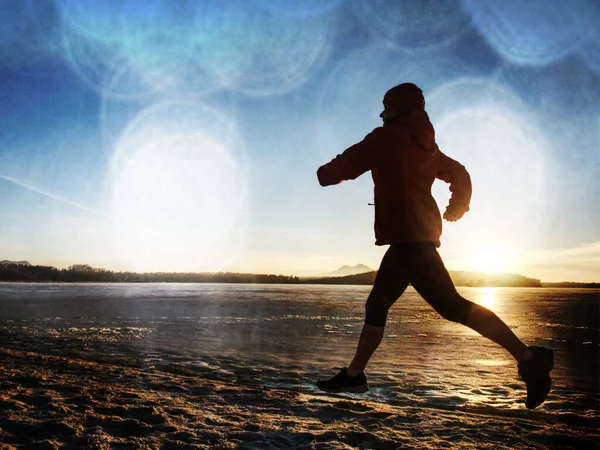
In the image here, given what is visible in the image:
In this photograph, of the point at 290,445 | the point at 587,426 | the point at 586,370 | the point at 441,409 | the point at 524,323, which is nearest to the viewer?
the point at 290,445

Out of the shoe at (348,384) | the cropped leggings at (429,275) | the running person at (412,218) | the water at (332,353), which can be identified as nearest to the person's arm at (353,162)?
the running person at (412,218)

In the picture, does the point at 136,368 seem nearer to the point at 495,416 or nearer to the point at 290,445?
the point at 290,445

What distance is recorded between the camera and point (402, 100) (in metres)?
3.12

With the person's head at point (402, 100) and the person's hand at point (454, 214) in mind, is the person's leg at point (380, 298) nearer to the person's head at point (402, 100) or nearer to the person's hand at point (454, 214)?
the person's hand at point (454, 214)

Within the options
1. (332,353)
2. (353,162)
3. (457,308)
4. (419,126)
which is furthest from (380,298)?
(332,353)

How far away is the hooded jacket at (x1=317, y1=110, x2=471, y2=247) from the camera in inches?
115

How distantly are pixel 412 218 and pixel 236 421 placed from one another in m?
1.97

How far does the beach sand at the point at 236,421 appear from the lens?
9.36 feet

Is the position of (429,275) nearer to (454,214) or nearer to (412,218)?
(412,218)

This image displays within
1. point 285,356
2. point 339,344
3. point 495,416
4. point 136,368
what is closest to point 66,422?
point 136,368

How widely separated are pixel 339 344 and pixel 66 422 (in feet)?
18.3

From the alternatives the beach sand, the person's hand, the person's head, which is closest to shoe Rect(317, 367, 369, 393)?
the beach sand

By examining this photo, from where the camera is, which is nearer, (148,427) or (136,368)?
(148,427)

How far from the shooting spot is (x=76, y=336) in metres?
8.38
